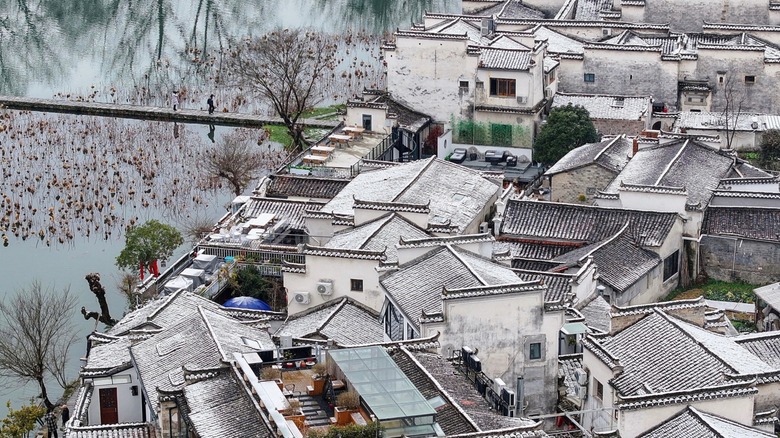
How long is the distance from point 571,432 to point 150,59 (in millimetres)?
46863

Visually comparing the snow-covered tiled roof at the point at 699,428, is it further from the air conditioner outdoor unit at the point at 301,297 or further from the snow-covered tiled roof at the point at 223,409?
the air conditioner outdoor unit at the point at 301,297

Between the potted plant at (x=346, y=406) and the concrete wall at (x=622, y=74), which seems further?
the concrete wall at (x=622, y=74)

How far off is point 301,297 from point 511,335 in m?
7.71

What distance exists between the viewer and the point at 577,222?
134 feet

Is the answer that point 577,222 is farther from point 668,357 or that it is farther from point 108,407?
point 108,407

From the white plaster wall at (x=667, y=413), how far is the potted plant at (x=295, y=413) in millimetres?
5728

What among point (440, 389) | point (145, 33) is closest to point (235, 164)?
point (440, 389)

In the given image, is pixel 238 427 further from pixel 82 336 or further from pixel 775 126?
pixel 775 126

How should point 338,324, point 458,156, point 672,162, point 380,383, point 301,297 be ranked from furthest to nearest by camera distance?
point 458,156 → point 672,162 → point 301,297 → point 338,324 → point 380,383

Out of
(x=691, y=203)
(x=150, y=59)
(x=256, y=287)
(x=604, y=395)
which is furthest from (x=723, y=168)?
(x=150, y=59)

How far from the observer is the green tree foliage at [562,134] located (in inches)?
1986

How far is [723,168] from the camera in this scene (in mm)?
44875

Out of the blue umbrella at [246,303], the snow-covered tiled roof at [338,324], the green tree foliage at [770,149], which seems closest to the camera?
the snow-covered tiled roof at [338,324]

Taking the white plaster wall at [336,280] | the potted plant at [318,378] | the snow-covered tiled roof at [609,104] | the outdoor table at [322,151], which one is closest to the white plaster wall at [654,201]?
the white plaster wall at [336,280]
